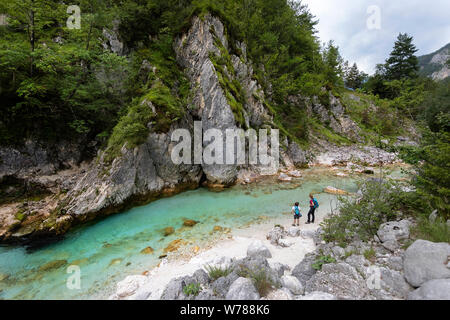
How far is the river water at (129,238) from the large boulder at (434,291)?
4.71m

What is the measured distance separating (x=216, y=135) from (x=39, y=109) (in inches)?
471

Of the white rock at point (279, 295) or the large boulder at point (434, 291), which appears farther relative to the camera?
the white rock at point (279, 295)

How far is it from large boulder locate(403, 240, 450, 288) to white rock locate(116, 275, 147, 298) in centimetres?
654

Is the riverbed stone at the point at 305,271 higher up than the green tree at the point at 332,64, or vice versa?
the green tree at the point at 332,64

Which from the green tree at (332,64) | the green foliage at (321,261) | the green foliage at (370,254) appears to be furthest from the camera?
the green tree at (332,64)

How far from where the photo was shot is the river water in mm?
5164

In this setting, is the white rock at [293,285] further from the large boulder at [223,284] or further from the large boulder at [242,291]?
the large boulder at [223,284]

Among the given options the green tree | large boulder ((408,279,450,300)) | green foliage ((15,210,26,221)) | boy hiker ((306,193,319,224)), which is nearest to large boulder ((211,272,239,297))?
large boulder ((408,279,450,300))

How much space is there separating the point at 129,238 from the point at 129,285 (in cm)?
287

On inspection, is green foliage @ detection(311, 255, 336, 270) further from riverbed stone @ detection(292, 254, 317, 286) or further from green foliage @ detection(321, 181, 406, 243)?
green foliage @ detection(321, 181, 406, 243)

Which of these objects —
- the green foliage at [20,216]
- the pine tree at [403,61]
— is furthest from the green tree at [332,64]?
the green foliage at [20,216]

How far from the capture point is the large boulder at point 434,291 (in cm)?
234

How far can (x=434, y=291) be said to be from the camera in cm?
242

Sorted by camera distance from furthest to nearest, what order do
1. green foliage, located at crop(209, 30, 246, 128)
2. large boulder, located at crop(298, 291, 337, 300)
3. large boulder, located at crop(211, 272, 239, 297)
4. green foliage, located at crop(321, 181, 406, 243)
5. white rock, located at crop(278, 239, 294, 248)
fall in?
green foliage, located at crop(209, 30, 246, 128), white rock, located at crop(278, 239, 294, 248), green foliage, located at crop(321, 181, 406, 243), large boulder, located at crop(211, 272, 239, 297), large boulder, located at crop(298, 291, 337, 300)
